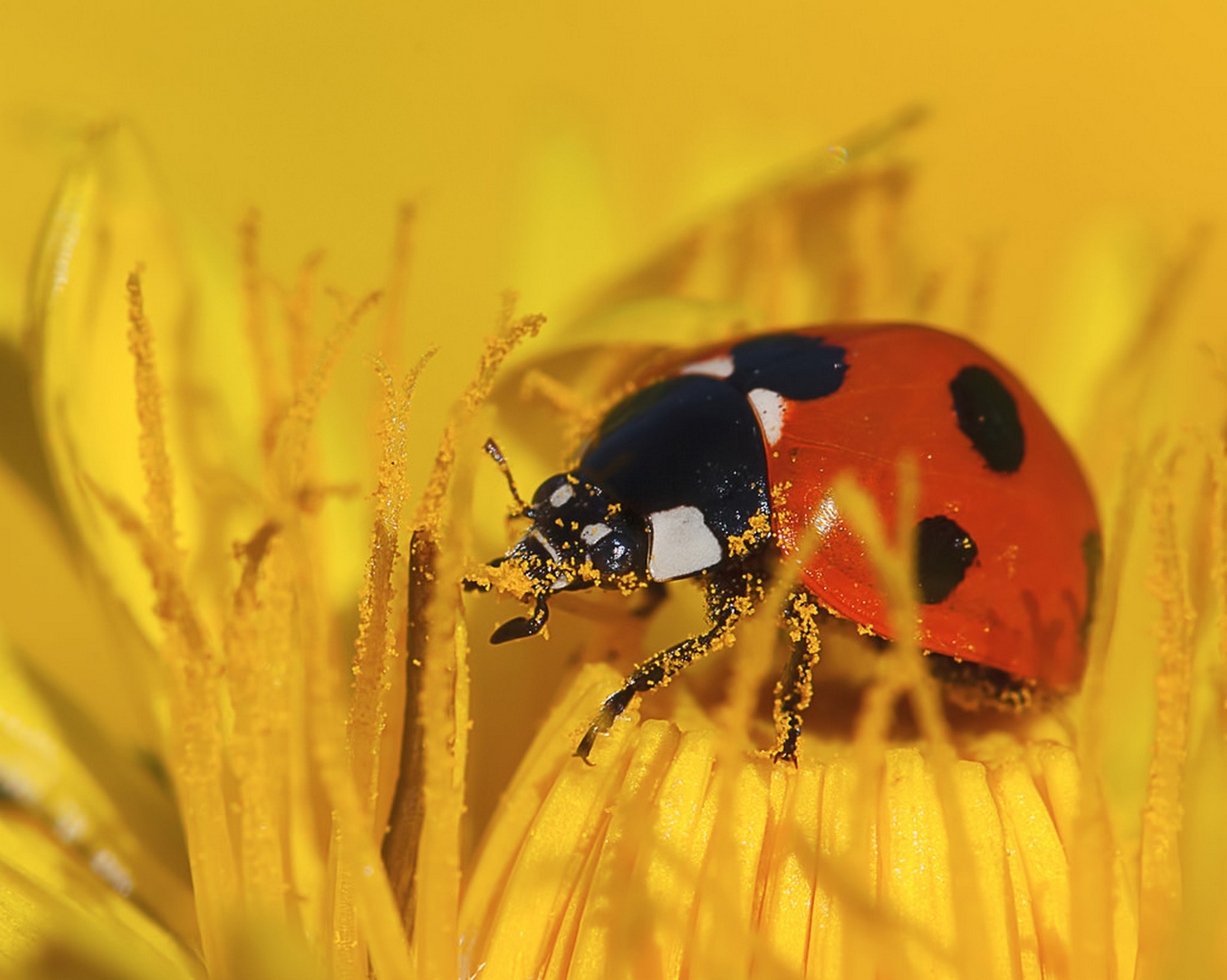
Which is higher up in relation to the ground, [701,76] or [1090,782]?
[701,76]

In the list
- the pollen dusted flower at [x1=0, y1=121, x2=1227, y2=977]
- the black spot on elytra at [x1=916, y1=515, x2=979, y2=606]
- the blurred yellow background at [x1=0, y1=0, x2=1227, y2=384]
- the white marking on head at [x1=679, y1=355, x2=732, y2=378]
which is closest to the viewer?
the pollen dusted flower at [x1=0, y1=121, x2=1227, y2=977]

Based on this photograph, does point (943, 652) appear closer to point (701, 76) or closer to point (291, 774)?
point (291, 774)

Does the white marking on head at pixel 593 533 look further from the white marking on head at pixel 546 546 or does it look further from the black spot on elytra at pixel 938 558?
the black spot on elytra at pixel 938 558

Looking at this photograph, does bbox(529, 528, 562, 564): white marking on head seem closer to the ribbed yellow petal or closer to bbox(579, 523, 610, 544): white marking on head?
bbox(579, 523, 610, 544): white marking on head

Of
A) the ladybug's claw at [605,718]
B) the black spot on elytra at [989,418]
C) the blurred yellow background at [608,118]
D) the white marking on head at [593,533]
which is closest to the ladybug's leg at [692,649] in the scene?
the ladybug's claw at [605,718]

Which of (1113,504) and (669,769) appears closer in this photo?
(669,769)

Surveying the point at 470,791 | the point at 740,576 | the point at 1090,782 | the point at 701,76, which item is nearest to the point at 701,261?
the point at 701,76

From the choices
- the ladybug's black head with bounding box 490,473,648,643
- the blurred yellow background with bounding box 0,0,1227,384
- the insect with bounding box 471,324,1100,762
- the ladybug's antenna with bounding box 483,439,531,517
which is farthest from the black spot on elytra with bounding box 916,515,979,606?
the blurred yellow background with bounding box 0,0,1227,384
